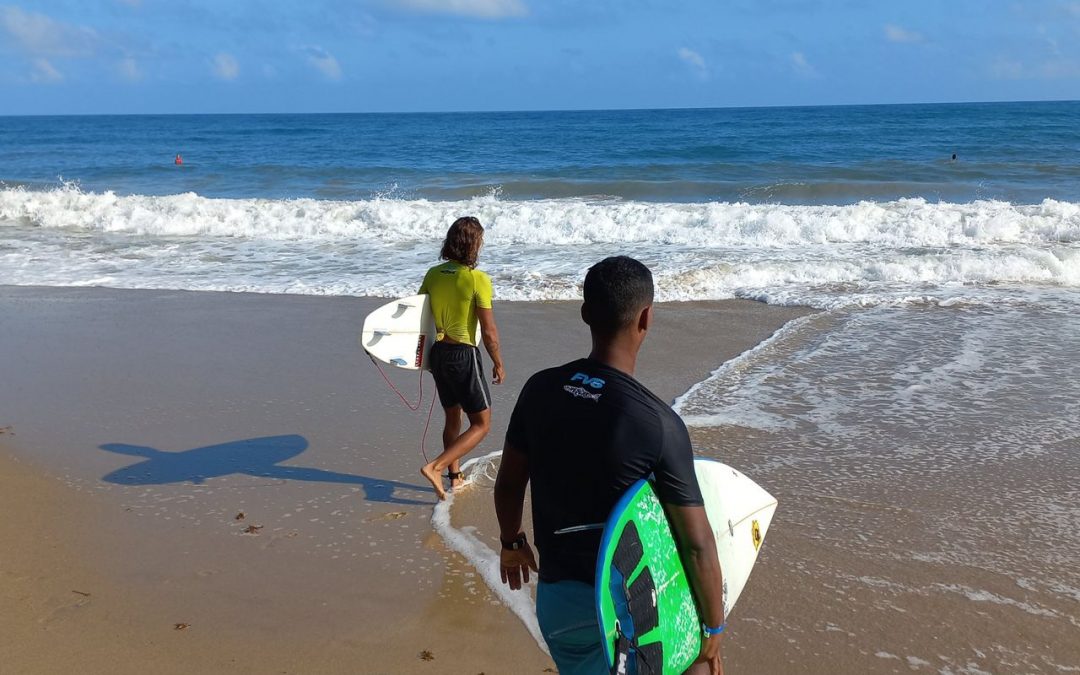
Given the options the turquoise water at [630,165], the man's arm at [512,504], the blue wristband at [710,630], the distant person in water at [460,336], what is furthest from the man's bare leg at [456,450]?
the turquoise water at [630,165]

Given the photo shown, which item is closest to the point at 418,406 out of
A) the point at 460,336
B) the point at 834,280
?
the point at 460,336

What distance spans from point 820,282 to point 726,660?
8754mm

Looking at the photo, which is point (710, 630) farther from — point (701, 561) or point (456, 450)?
point (456, 450)

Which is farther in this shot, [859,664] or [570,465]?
[859,664]

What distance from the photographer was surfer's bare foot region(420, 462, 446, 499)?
4.88m

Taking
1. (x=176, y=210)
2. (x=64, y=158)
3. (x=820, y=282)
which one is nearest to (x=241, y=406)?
(x=820, y=282)

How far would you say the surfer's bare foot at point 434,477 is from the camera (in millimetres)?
4879

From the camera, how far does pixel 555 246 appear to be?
15305 mm

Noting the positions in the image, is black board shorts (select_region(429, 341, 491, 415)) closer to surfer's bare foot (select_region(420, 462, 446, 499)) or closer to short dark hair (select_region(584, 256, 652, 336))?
surfer's bare foot (select_region(420, 462, 446, 499))

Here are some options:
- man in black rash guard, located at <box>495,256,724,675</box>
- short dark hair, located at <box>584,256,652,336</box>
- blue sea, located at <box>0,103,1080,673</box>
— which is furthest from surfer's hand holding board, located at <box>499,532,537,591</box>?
blue sea, located at <box>0,103,1080,673</box>

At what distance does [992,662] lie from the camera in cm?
352

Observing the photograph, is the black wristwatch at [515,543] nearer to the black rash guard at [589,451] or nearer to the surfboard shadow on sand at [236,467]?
the black rash guard at [589,451]

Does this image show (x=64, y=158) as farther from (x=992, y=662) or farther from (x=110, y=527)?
(x=992, y=662)

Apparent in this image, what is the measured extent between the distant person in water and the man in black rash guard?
2.48 metres
